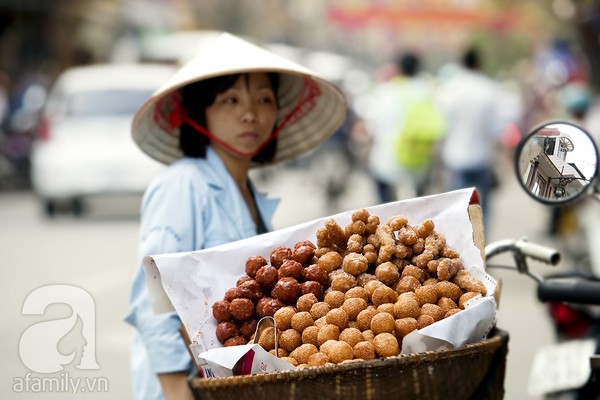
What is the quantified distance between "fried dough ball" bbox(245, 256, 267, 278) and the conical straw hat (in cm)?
80

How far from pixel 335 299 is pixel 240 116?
1088 mm

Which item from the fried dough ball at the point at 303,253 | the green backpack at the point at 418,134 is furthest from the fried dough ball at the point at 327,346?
the green backpack at the point at 418,134

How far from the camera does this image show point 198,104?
333 centimetres

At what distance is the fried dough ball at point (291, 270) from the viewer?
7.88 ft

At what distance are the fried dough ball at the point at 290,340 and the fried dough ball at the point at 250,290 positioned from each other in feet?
0.56

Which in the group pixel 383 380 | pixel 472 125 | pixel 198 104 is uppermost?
pixel 472 125

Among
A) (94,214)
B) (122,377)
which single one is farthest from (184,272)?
(94,214)

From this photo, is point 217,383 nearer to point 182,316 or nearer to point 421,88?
point 182,316

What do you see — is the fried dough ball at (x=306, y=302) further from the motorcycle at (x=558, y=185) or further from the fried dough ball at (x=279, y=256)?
the motorcycle at (x=558, y=185)

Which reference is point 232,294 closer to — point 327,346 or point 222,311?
point 222,311

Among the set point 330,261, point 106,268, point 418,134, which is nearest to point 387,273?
point 330,261

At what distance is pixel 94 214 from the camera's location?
14.4m

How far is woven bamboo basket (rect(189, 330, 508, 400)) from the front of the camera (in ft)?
6.71

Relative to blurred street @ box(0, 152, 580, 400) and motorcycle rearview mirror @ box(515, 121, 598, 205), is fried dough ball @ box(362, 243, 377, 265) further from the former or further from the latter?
blurred street @ box(0, 152, 580, 400)
